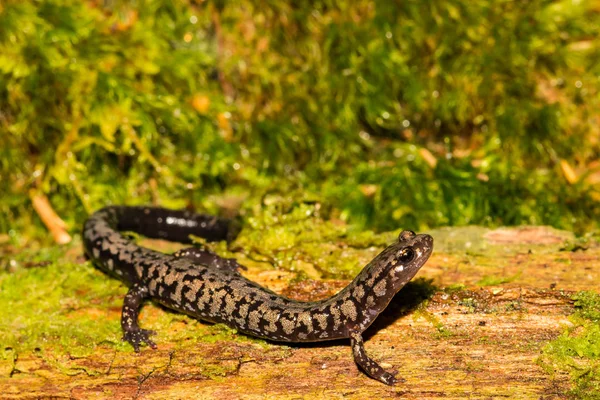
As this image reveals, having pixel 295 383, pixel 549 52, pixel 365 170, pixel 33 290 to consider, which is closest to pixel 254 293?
pixel 295 383

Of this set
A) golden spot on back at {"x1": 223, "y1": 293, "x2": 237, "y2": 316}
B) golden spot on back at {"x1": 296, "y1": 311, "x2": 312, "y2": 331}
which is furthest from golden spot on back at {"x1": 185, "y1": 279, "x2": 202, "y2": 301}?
golden spot on back at {"x1": 296, "y1": 311, "x2": 312, "y2": 331}

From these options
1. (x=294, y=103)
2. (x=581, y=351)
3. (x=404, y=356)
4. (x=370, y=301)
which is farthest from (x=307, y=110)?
(x=581, y=351)

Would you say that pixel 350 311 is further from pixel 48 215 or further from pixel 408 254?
pixel 48 215

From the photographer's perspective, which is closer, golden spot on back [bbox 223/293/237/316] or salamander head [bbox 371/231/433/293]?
salamander head [bbox 371/231/433/293]

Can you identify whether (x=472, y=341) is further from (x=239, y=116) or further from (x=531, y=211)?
(x=239, y=116)

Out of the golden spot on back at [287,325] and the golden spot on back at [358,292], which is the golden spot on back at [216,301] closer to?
the golden spot on back at [287,325]

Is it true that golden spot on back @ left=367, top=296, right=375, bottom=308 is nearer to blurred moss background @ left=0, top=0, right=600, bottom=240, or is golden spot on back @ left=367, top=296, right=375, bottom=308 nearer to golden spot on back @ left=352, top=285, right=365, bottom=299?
golden spot on back @ left=352, top=285, right=365, bottom=299
